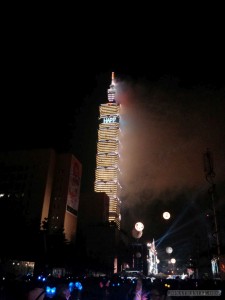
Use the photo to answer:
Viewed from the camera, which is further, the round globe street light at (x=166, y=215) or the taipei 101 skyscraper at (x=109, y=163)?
the taipei 101 skyscraper at (x=109, y=163)

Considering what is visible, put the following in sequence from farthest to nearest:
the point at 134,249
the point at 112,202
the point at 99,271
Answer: the point at 112,202, the point at 134,249, the point at 99,271

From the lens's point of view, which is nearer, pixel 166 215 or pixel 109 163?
pixel 166 215

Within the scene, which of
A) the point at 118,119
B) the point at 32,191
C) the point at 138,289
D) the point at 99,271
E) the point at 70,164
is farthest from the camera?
the point at 118,119

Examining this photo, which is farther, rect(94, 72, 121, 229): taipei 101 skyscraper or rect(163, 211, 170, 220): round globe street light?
rect(94, 72, 121, 229): taipei 101 skyscraper

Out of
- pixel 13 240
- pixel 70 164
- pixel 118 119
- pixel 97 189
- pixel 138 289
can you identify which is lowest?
pixel 138 289

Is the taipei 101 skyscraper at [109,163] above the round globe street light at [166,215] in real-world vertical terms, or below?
above

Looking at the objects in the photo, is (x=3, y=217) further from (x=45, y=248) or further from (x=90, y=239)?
(x=90, y=239)

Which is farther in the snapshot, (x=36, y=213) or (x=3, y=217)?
(x=36, y=213)

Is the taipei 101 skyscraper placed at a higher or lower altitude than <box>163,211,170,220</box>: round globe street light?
higher

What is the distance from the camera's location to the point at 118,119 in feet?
653

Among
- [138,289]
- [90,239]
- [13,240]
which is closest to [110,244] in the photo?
[90,239]

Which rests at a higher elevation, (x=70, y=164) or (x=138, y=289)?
(x=70, y=164)

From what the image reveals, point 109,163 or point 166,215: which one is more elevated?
point 109,163

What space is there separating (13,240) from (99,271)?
59.0 metres
